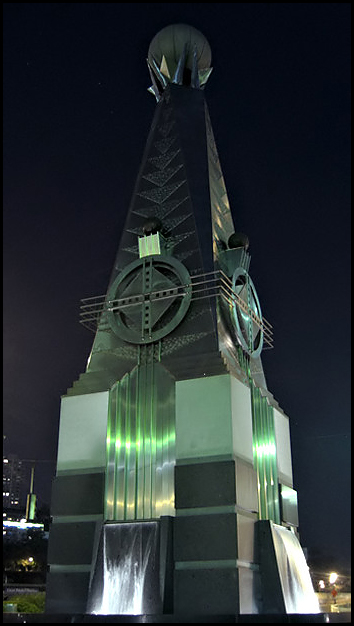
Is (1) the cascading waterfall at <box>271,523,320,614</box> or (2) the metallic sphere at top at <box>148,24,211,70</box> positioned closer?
(1) the cascading waterfall at <box>271,523,320,614</box>

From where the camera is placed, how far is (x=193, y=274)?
59.0ft

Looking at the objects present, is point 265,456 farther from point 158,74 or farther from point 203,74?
point 203,74

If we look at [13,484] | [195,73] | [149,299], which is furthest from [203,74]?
[13,484]

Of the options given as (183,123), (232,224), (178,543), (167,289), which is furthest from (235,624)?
(183,123)

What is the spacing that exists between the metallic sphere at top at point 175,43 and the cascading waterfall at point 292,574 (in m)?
16.1

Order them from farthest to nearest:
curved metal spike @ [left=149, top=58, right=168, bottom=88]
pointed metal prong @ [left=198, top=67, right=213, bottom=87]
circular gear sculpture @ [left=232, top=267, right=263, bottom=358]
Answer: pointed metal prong @ [left=198, top=67, right=213, bottom=87]
curved metal spike @ [left=149, top=58, right=168, bottom=88]
circular gear sculpture @ [left=232, top=267, right=263, bottom=358]

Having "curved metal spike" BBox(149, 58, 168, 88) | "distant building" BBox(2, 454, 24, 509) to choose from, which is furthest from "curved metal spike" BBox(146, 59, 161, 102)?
"distant building" BBox(2, 454, 24, 509)

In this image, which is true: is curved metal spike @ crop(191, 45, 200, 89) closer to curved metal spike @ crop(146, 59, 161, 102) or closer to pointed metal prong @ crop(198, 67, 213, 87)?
pointed metal prong @ crop(198, 67, 213, 87)

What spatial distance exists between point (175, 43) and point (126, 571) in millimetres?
17397

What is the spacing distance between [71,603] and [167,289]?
8.17 m

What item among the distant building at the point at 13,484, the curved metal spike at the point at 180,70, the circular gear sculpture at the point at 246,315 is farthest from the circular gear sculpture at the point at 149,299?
the distant building at the point at 13,484

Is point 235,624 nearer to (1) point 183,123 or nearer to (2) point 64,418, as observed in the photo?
(2) point 64,418

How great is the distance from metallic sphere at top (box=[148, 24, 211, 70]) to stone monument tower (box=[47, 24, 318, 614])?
4.03 m

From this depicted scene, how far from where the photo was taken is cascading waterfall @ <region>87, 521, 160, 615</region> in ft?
47.6
